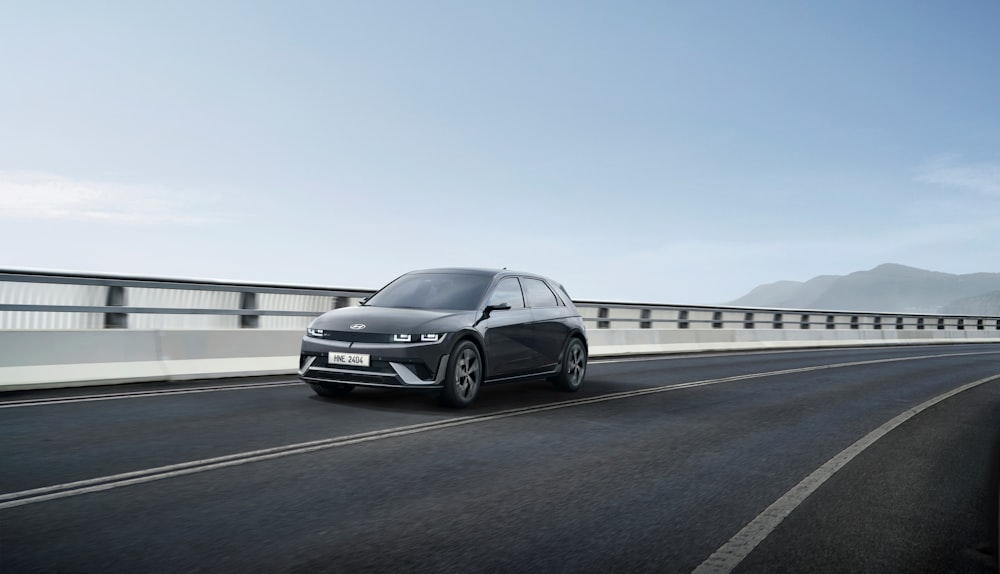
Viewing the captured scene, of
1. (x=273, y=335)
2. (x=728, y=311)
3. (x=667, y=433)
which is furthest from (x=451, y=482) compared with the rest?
(x=728, y=311)

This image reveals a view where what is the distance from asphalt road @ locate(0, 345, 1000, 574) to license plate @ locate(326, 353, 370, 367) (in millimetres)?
540

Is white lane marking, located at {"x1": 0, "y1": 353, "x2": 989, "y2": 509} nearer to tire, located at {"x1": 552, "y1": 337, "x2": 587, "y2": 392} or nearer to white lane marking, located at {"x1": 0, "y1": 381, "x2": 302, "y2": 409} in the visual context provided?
tire, located at {"x1": 552, "y1": 337, "x2": 587, "y2": 392}

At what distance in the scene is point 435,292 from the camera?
11.4 m

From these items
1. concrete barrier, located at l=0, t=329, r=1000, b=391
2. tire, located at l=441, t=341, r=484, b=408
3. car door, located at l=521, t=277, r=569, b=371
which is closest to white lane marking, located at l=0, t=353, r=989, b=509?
tire, located at l=441, t=341, r=484, b=408

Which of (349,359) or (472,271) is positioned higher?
(472,271)

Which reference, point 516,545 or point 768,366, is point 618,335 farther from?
point 516,545

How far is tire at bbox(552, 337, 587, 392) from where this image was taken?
12578 millimetres

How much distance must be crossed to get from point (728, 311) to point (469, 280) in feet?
78.2

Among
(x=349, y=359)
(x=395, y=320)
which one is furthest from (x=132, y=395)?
(x=395, y=320)

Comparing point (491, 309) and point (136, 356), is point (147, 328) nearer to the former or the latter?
point (136, 356)

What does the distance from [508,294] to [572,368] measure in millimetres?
1829

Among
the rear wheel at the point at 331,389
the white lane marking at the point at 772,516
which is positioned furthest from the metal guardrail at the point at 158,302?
the white lane marking at the point at 772,516

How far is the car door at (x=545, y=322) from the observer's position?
39.3 feet

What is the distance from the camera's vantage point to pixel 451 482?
6.36 meters
